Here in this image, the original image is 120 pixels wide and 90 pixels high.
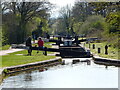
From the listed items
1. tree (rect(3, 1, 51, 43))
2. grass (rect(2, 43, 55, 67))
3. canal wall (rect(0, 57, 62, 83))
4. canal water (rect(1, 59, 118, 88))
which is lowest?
canal water (rect(1, 59, 118, 88))

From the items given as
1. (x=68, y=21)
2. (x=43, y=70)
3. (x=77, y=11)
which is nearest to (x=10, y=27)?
(x=43, y=70)

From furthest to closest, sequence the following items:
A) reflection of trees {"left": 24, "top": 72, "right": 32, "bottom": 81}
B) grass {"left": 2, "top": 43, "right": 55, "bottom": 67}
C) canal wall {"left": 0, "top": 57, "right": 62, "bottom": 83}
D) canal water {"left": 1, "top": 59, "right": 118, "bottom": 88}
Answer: grass {"left": 2, "top": 43, "right": 55, "bottom": 67} < canal wall {"left": 0, "top": 57, "right": 62, "bottom": 83} < reflection of trees {"left": 24, "top": 72, "right": 32, "bottom": 81} < canal water {"left": 1, "top": 59, "right": 118, "bottom": 88}

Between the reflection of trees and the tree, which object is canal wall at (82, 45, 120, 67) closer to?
the reflection of trees

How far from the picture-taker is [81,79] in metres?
18.3

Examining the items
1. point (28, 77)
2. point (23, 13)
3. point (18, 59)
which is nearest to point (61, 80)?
point (28, 77)

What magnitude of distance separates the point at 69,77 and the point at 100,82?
7.53ft

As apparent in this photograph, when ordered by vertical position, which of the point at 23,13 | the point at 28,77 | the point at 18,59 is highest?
the point at 23,13

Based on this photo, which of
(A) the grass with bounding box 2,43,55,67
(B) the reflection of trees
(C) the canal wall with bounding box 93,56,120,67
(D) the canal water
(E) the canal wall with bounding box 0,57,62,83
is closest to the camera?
(D) the canal water

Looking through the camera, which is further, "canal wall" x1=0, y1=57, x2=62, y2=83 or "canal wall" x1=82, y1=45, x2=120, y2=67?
"canal wall" x1=82, y1=45, x2=120, y2=67

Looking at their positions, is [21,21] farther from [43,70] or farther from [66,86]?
[66,86]

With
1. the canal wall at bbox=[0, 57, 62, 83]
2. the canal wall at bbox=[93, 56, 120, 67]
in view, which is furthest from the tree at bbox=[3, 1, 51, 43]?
the canal wall at bbox=[0, 57, 62, 83]

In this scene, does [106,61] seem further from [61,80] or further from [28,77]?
[61,80]

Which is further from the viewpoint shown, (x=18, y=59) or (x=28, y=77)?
(x=18, y=59)

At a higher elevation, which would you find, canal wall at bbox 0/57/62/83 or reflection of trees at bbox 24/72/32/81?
canal wall at bbox 0/57/62/83
